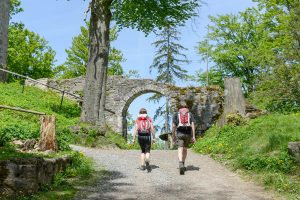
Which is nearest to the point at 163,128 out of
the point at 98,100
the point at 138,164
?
the point at 98,100

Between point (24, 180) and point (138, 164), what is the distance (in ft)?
14.3

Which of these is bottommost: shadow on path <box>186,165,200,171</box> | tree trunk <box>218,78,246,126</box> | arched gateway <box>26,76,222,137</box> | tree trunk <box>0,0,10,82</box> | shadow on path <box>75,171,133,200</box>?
shadow on path <box>75,171,133,200</box>

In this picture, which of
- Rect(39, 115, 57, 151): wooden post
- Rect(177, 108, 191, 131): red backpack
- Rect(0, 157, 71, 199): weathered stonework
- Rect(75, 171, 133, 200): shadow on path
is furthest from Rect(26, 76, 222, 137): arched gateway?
Rect(0, 157, 71, 199): weathered stonework

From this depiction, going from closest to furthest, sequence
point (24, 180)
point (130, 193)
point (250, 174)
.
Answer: point (24, 180)
point (130, 193)
point (250, 174)

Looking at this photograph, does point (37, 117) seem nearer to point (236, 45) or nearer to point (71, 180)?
point (71, 180)

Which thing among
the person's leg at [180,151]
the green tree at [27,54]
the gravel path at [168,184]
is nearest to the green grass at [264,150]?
the gravel path at [168,184]

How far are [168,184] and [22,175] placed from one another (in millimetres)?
3090

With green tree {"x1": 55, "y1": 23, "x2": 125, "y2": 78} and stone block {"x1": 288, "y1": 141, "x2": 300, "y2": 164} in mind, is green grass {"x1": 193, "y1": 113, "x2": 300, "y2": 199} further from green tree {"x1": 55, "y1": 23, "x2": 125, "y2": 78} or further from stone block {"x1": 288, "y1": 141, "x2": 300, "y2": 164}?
green tree {"x1": 55, "y1": 23, "x2": 125, "y2": 78}

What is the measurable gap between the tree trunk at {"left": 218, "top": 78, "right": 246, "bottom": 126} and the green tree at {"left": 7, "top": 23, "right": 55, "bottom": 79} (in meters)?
23.5

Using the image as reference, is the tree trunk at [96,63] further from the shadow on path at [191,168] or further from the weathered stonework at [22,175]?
the weathered stonework at [22,175]

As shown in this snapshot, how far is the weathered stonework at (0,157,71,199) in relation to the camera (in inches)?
260

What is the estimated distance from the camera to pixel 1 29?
22.2m

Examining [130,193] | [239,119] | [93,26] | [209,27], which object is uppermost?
[209,27]

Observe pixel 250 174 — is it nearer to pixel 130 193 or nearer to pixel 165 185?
pixel 165 185
